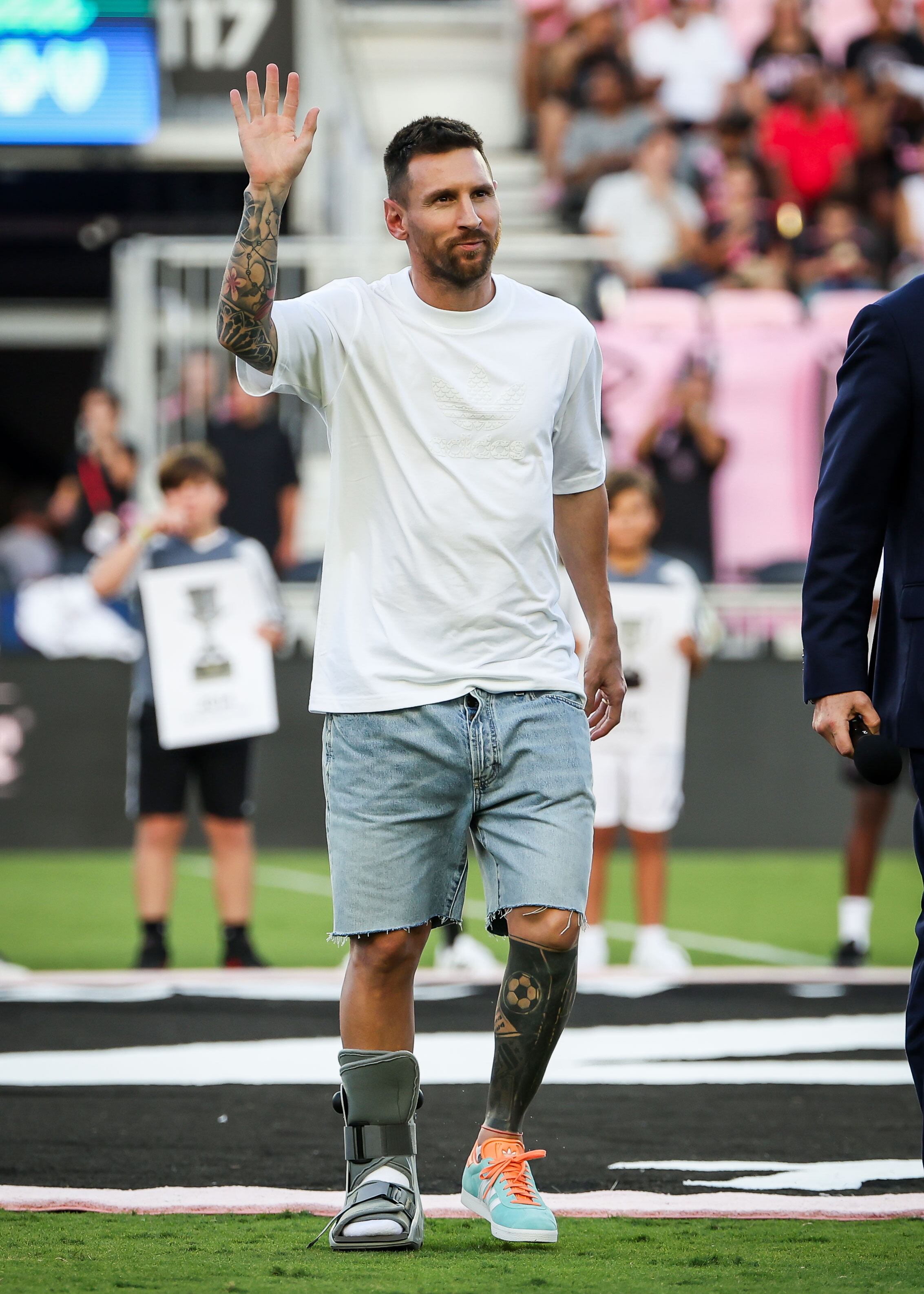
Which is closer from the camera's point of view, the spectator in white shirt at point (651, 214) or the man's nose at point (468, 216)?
the man's nose at point (468, 216)

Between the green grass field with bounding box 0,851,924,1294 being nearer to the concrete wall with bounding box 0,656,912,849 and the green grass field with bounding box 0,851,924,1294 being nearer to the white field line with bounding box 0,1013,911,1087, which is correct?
the white field line with bounding box 0,1013,911,1087

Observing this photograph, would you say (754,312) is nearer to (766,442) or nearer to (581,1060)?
(766,442)

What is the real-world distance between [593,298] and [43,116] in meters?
4.37

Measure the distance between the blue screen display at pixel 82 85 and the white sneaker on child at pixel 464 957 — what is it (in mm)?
8833

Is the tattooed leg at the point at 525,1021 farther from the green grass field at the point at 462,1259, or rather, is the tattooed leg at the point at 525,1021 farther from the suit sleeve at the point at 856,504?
the suit sleeve at the point at 856,504

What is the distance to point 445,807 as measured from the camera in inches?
140

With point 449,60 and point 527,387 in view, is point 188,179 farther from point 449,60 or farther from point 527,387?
point 527,387

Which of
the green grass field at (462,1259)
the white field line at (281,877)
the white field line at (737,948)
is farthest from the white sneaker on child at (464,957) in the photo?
the green grass field at (462,1259)

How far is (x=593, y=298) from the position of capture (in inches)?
532

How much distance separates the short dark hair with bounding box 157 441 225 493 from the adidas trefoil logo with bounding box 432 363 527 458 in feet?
13.0

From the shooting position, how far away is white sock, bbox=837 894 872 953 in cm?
755

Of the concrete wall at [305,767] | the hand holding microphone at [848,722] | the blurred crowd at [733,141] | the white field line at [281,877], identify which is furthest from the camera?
the blurred crowd at [733,141]

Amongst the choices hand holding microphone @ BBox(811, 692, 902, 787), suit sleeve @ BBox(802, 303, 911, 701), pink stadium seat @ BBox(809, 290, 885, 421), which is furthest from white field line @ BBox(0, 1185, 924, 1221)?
pink stadium seat @ BBox(809, 290, 885, 421)

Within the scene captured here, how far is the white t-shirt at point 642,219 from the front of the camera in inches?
563
